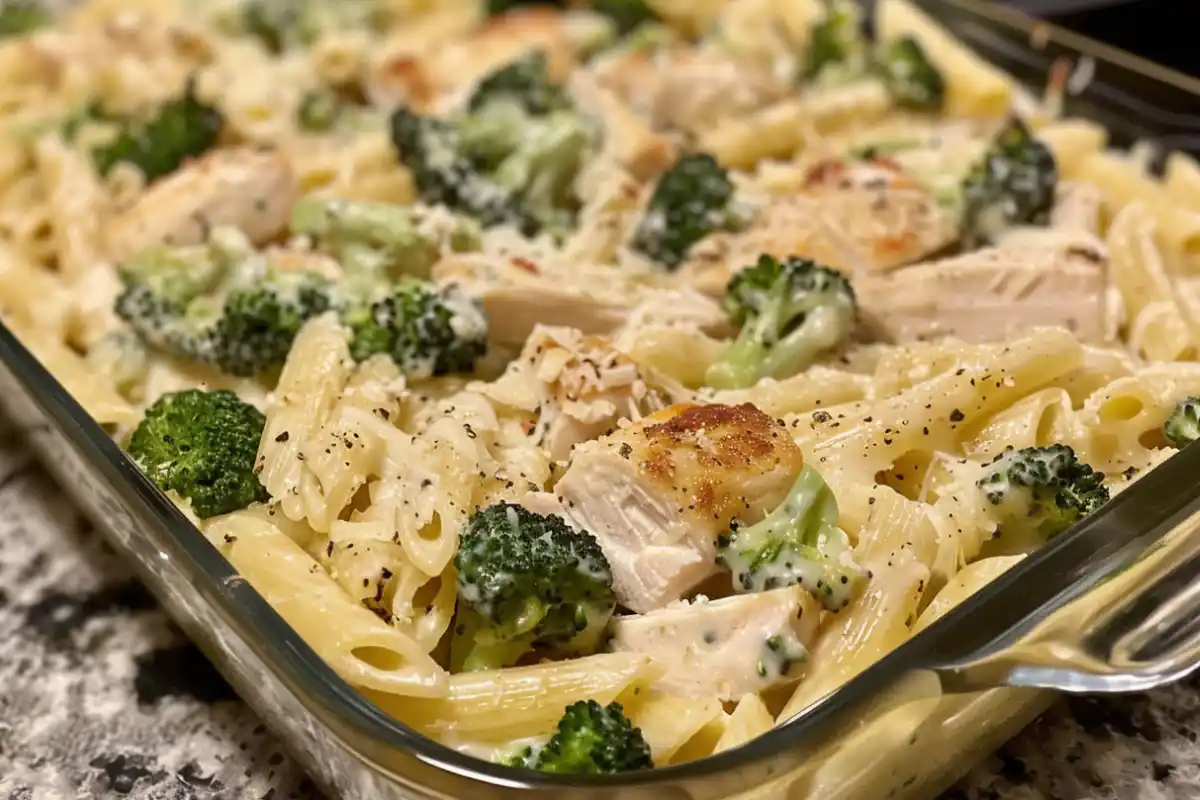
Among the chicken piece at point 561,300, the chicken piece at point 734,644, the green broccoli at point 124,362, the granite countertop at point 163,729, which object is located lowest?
the granite countertop at point 163,729

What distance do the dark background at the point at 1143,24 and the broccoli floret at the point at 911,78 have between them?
2.52 feet

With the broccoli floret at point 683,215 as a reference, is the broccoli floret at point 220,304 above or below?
below

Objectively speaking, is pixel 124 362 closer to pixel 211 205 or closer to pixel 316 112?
pixel 211 205

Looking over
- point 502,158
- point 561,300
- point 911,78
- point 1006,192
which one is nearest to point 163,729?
point 561,300

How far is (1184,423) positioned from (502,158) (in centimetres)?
130

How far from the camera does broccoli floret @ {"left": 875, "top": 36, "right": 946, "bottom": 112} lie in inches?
101

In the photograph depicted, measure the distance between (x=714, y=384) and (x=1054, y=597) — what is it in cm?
68

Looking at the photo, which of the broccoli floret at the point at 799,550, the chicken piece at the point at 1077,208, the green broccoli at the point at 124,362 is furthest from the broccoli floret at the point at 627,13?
the broccoli floret at the point at 799,550

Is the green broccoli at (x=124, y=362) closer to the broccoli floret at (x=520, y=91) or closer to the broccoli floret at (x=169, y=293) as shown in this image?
the broccoli floret at (x=169, y=293)

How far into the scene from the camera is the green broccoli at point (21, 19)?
305 centimetres

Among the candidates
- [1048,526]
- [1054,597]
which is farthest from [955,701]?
[1048,526]

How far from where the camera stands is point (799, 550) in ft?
4.41

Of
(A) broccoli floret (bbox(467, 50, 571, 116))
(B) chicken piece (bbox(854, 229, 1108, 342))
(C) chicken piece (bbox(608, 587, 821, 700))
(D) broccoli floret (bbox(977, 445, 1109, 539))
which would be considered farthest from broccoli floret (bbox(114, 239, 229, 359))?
(D) broccoli floret (bbox(977, 445, 1109, 539))

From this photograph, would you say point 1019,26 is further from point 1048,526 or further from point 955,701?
point 955,701
